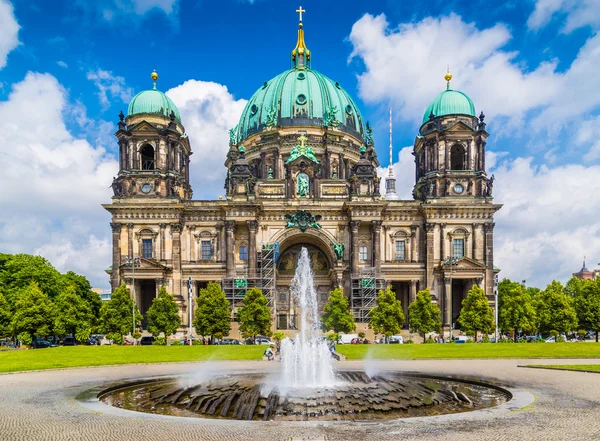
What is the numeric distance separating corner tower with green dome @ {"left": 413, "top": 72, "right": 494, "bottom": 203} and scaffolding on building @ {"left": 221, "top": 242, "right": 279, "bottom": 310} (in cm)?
2183

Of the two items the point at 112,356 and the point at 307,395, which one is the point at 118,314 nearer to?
the point at 112,356

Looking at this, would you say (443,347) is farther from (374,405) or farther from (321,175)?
(321,175)

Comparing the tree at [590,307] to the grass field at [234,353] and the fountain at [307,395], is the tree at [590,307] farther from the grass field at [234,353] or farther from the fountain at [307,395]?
the fountain at [307,395]

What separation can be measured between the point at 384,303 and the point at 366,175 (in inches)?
718

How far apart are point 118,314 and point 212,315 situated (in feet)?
33.4

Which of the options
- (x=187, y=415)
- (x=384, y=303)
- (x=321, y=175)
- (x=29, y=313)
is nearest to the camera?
(x=187, y=415)

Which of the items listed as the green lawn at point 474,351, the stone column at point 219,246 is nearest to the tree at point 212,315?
the stone column at point 219,246

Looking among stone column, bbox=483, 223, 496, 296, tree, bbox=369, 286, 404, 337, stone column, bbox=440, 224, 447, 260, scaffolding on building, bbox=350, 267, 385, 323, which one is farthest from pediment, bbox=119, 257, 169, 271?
stone column, bbox=483, 223, 496, 296

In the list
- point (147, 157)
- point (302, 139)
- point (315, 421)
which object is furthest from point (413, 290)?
point (315, 421)

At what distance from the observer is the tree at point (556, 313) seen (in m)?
59.0

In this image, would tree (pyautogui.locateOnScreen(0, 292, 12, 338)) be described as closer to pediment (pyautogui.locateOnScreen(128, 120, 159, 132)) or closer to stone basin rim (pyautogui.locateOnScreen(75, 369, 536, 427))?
pediment (pyautogui.locateOnScreen(128, 120, 159, 132))

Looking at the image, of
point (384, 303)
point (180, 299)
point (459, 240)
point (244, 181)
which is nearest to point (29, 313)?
point (180, 299)

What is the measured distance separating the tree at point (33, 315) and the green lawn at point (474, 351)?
104ft

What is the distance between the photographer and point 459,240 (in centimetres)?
6825
